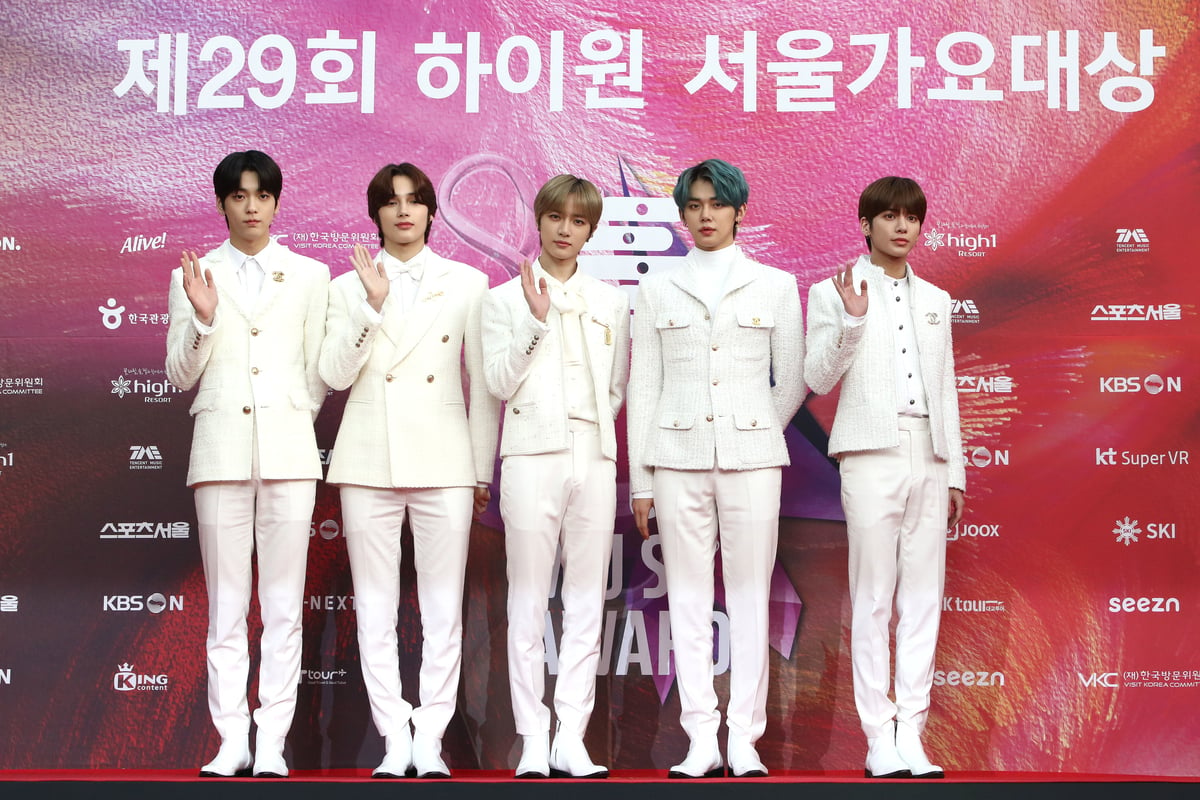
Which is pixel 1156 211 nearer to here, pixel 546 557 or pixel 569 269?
pixel 569 269

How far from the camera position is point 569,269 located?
3.90 metres

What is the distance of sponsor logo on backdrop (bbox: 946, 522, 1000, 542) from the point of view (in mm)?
4480

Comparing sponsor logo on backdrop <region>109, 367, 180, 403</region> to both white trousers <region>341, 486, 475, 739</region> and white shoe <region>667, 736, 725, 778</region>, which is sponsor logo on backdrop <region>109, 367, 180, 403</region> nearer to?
white trousers <region>341, 486, 475, 739</region>

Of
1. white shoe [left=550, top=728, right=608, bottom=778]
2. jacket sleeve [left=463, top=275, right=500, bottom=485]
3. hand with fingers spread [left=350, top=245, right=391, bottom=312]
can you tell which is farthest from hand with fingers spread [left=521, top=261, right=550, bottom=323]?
white shoe [left=550, top=728, right=608, bottom=778]

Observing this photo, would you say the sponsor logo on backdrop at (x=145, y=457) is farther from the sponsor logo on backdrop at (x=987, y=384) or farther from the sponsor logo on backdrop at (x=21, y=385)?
the sponsor logo on backdrop at (x=987, y=384)

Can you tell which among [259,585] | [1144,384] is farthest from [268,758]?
[1144,384]

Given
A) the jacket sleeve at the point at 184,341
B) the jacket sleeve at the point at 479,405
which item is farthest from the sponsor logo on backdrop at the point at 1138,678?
the jacket sleeve at the point at 184,341

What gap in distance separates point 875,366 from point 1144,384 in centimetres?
129

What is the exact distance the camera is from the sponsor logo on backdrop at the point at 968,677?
4.42m

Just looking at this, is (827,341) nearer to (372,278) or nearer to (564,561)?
(564,561)

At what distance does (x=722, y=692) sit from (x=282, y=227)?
2.25 m

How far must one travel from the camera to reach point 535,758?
366 cm

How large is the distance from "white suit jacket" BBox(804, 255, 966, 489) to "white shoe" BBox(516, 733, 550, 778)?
1.17 meters

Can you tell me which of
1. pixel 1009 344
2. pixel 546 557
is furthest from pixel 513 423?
pixel 1009 344
